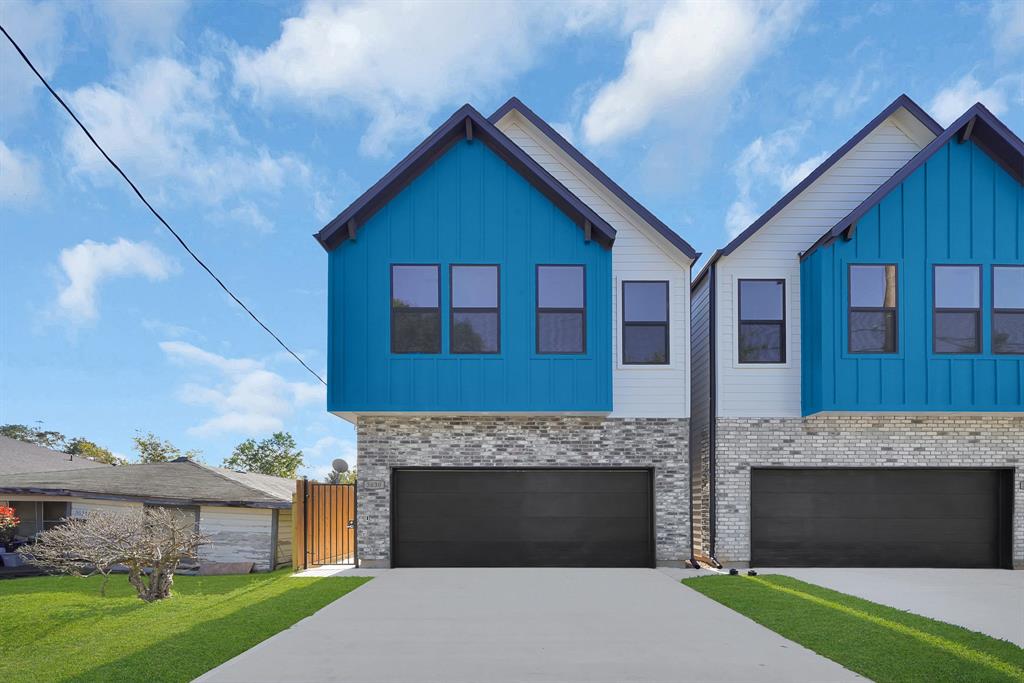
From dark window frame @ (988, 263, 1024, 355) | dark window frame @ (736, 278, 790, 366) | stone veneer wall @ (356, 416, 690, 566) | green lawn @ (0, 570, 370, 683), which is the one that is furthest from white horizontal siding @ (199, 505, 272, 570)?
dark window frame @ (988, 263, 1024, 355)

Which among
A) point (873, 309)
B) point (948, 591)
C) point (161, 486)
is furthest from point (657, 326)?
point (161, 486)

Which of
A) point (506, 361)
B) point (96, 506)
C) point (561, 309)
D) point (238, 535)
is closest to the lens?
point (506, 361)

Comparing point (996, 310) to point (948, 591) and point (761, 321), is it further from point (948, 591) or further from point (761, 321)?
point (948, 591)

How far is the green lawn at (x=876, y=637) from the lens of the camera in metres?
6.42

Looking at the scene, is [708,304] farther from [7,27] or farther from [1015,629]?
[7,27]

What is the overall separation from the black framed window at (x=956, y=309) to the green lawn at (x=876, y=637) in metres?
5.27

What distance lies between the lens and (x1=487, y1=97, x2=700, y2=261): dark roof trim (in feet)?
43.1

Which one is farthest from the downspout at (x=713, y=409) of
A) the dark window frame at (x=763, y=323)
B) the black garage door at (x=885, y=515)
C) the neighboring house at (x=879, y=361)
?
the black garage door at (x=885, y=515)

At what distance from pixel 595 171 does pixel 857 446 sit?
6876 mm

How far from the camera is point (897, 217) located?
1297 centimetres

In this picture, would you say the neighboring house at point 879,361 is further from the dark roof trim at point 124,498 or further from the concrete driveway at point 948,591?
the dark roof trim at point 124,498

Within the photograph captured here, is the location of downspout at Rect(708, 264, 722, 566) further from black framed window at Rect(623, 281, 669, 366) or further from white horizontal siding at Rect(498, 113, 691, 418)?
black framed window at Rect(623, 281, 669, 366)

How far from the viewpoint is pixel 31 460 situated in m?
22.6

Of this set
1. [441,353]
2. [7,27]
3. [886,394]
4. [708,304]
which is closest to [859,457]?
[886,394]
